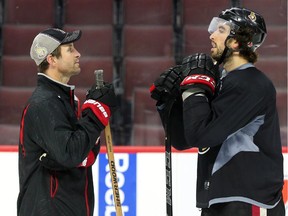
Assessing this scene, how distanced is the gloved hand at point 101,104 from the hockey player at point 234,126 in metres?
0.24

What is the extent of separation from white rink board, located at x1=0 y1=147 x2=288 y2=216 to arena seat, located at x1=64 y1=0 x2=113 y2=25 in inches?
54.4

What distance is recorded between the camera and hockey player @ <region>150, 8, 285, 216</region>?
1.89 meters

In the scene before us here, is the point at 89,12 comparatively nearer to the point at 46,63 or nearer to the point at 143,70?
the point at 143,70

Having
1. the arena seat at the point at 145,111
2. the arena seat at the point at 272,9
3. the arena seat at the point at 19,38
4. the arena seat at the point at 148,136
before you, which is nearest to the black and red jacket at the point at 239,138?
Result: the arena seat at the point at 148,136

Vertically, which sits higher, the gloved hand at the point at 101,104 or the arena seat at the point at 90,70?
the gloved hand at the point at 101,104

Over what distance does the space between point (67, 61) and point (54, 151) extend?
338 mm

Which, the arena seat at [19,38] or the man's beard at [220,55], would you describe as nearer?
the man's beard at [220,55]

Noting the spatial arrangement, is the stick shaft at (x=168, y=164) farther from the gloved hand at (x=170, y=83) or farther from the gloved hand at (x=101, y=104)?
the gloved hand at (x=101, y=104)

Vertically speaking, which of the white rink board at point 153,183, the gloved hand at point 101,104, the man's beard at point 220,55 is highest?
the man's beard at point 220,55

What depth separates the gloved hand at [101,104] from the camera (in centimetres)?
208

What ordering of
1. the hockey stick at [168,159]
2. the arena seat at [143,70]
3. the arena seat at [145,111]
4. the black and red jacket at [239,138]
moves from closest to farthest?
the black and red jacket at [239,138] → the hockey stick at [168,159] → the arena seat at [145,111] → the arena seat at [143,70]

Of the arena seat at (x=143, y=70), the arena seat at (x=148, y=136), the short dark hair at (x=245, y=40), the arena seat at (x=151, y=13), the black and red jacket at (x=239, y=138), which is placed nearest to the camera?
the black and red jacket at (x=239, y=138)

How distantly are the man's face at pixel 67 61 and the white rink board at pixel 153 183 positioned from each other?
0.96 metres

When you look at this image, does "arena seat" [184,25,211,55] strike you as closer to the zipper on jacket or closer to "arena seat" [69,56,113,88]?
"arena seat" [69,56,113,88]
